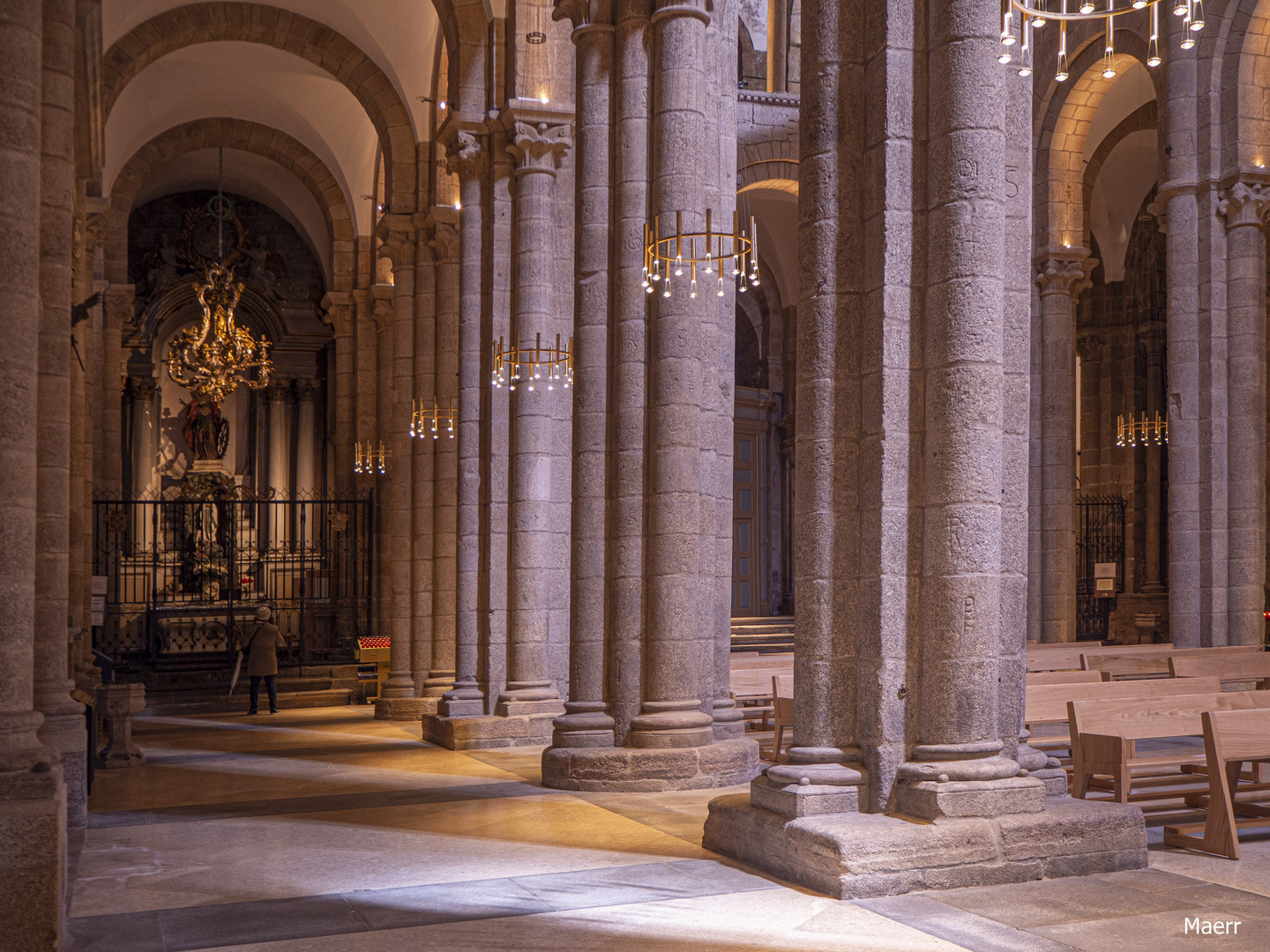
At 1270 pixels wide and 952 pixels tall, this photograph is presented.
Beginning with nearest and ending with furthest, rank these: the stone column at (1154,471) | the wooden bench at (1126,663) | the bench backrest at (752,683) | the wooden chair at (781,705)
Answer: the wooden chair at (781,705) → the bench backrest at (752,683) → the wooden bench at (1126,663) → the stone column at (1154,471)

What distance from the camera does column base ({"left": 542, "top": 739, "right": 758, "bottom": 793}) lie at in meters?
9.36

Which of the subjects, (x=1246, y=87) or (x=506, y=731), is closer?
(x=506, y=731)

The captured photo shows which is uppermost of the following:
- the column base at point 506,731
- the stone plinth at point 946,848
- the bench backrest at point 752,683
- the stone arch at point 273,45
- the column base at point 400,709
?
the stone arch at point 273,45

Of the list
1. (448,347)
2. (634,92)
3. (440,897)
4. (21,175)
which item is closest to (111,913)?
(440,897)

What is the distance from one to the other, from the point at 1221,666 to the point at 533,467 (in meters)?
6.82

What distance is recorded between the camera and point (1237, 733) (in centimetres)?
686

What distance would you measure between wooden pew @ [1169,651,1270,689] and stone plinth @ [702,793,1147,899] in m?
5.49

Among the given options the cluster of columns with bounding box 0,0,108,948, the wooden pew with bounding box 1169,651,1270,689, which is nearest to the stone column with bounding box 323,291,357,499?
the cluster of columns with bounding box 0,0,108,948

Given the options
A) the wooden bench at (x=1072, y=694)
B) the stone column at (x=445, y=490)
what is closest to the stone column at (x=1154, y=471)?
the stone column at (x=445, y=490)

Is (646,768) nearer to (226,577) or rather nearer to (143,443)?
(226,577)

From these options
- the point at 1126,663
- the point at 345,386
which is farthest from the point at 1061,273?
the point at 345,386

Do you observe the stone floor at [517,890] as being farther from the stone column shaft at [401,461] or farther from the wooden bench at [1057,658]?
the stone column shaft at [401,461]

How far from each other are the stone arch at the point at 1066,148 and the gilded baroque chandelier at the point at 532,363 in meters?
9.67

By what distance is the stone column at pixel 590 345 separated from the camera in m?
10.3
